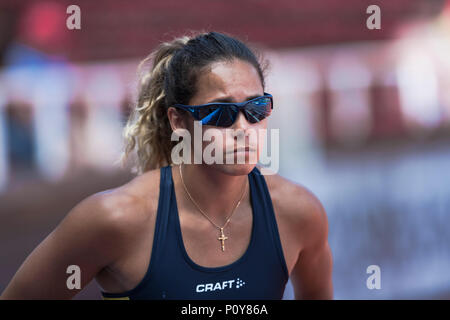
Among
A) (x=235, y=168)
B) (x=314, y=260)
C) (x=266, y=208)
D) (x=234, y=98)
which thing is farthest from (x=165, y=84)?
(x=314, y=260)

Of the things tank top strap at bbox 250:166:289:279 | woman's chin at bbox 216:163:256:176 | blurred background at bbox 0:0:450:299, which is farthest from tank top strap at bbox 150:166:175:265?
blurred background at bbox 0:0:450:299

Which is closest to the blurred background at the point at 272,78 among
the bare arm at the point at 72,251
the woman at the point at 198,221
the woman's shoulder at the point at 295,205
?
the woman's shoulder at the point at 295,205

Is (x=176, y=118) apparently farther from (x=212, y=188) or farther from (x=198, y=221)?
(x=198, y=221)

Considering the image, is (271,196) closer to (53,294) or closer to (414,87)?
(53,294)

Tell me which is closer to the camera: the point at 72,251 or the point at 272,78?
the point at 72,251

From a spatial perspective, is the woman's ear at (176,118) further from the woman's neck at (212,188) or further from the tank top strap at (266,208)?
the tank top strap at (266,208)

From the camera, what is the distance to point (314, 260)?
267cm

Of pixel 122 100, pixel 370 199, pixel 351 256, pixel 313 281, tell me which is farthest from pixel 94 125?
pixel 313 281

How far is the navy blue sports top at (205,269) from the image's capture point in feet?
7.23

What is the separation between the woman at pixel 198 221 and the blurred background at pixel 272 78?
652cm

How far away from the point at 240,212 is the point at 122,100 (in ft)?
35.9

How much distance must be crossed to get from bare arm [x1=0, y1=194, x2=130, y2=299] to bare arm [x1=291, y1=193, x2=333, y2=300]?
0.94m

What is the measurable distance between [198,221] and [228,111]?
0.54 metres

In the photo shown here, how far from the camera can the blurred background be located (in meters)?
11.3
